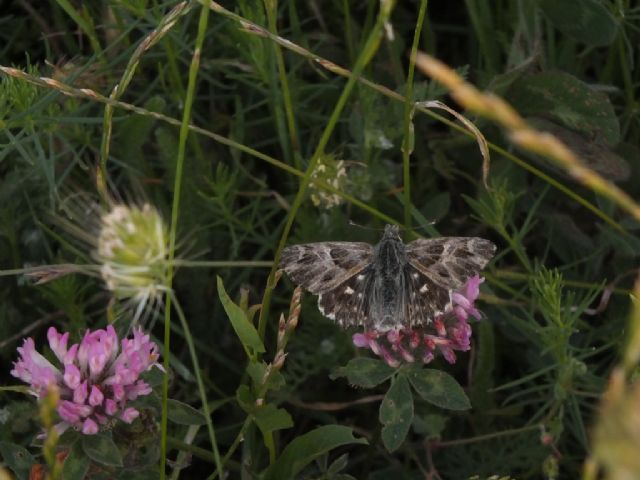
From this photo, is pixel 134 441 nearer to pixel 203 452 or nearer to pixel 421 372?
pixel 203 452

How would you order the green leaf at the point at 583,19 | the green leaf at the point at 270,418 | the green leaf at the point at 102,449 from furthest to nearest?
the green leaf at the point at 583,19, the green leaf at the point at 270,418, the green leaf at the point at 102,449

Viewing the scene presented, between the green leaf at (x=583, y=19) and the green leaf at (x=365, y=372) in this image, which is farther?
the green leaf at (x=583, y=19)

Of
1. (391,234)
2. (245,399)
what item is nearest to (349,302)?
(391,234)

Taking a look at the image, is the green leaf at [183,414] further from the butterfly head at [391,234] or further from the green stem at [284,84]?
the green stem at [284,84]

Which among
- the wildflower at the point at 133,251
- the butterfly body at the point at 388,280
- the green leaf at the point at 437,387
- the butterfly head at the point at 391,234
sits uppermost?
the wildflower at the point at 133,251

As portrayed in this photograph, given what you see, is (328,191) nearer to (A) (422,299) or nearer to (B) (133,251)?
(A) (422,299)

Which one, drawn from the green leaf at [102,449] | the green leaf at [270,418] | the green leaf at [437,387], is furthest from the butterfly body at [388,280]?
the green leaf at [102,449]
